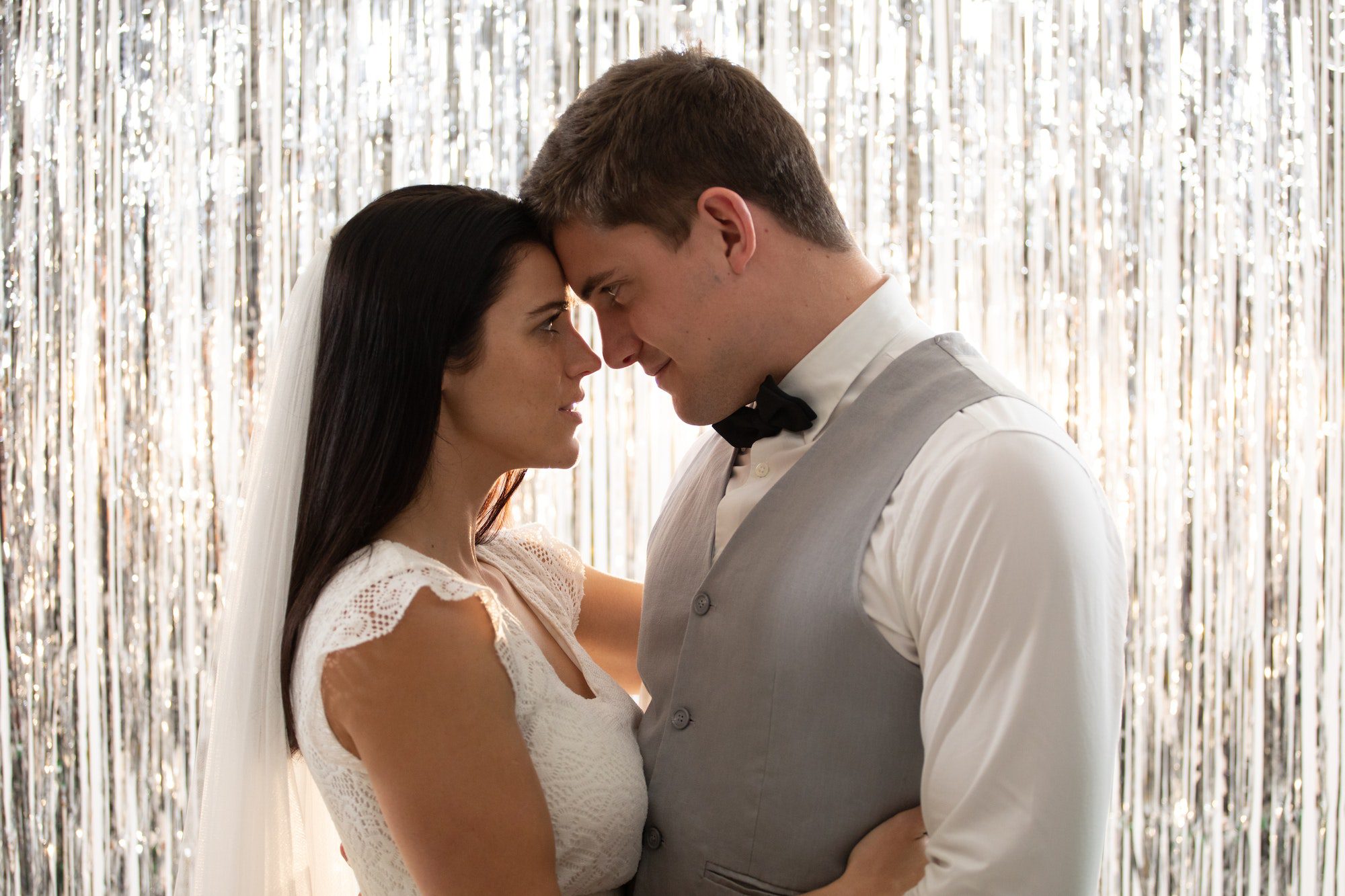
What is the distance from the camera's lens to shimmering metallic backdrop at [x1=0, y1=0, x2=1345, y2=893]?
2027mm

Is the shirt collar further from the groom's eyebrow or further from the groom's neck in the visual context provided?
the groom's eyebrow

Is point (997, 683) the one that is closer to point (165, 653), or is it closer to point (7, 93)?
point (165, 653)

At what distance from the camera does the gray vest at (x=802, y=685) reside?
3.64ft

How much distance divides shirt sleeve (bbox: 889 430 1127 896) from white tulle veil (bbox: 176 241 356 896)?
79cm

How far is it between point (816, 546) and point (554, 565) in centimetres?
61

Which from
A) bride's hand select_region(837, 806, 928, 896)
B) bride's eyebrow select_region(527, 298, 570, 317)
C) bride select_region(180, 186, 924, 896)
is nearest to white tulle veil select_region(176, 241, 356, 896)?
bride select_region(180, 186, 924, 896)

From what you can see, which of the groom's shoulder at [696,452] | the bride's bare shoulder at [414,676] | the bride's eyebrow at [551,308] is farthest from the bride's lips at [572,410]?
the bride's bare shoulder at [414,676]

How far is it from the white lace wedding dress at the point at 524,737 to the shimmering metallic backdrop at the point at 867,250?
0.80m

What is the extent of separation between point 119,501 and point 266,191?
2.28ft

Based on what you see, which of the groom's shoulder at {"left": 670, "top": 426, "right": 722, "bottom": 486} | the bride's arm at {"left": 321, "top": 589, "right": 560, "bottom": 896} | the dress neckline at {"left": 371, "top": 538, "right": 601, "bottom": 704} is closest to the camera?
the bride's arm at {"left": 321, "top": 589, "right": 560, "bottom": 896}

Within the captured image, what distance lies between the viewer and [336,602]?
3.73ft

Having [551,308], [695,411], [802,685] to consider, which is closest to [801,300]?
[695,411]

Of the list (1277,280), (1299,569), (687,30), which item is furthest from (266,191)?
(1299,569)

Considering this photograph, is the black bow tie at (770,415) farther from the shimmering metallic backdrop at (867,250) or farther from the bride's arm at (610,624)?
the shimmering metallic backdrop at (867,250)
